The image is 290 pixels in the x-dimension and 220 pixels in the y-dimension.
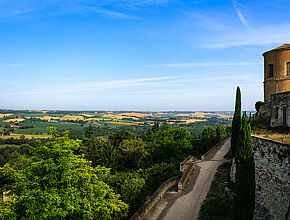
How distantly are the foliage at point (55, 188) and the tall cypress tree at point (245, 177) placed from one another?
6.58 meters

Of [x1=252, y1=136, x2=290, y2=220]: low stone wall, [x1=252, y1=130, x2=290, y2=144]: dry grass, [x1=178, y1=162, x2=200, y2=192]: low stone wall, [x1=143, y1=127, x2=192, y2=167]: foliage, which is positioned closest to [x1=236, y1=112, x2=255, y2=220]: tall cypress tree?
[x1=252, y1=136, x2=290, y2=220]: low stone wall

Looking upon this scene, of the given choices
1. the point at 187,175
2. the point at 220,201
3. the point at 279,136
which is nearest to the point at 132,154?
the point at 187,175

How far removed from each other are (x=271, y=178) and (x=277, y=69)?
15035mm

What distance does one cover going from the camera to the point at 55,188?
35.1ft

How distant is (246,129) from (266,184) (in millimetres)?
2814

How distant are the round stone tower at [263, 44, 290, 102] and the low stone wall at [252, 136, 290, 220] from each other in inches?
500

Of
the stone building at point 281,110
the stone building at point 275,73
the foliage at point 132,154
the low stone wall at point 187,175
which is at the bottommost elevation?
the foliage at point 132,154

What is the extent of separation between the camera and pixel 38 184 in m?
10.5

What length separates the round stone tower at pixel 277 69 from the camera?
20.8 metres

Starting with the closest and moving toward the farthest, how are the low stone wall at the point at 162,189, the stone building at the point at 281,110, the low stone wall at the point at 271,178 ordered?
the low stone wall at the point at 271,178 < the low stone wall at the point at 162,189 < the stone building at the point at 281,110

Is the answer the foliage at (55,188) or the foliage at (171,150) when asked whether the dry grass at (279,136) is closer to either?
the foliage at (55,188)

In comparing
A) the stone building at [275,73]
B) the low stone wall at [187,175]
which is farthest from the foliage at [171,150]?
the stone building at [275,73]

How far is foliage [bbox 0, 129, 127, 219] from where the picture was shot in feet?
32.0

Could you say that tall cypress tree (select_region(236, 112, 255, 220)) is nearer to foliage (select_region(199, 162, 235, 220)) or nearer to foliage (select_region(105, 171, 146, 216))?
foliage (select_region(199, 162, 235, 220))
